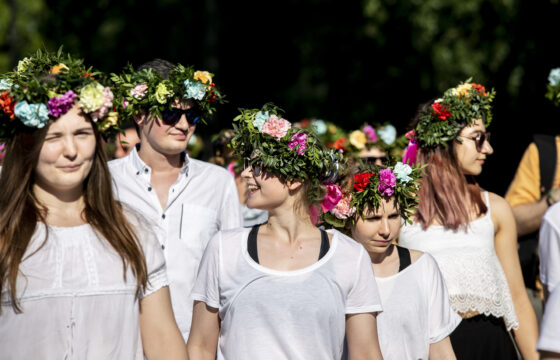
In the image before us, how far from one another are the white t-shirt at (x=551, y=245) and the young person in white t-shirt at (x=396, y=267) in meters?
1.46

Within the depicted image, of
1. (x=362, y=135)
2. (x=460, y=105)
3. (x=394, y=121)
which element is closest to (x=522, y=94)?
(x=394, y=121)

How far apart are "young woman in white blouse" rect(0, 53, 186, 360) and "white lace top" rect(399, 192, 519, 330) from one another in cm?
246

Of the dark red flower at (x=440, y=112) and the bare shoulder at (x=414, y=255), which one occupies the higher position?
the dark red flower at (x=440, y=112)

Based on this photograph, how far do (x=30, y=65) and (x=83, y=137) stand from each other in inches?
27.8

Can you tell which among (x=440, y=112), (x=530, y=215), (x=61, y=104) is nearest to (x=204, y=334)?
(x=61, y=104)

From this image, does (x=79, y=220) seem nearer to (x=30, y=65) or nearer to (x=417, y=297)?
(x=30, y=65)

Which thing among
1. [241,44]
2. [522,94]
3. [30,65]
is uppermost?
[241,44]

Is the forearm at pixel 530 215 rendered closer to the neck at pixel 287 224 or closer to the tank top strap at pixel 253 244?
the neck at pixel 287 224

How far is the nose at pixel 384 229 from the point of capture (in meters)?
5.02

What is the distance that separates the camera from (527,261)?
728cm

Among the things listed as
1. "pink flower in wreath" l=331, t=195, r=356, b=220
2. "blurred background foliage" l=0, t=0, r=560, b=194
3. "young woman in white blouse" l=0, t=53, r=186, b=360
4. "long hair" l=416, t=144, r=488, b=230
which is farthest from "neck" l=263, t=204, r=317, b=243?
"blurred background foliage" l=0, t=0, r=560, b=194

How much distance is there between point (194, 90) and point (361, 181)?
1.42 meters

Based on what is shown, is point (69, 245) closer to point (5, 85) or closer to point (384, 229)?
point (5, 85)

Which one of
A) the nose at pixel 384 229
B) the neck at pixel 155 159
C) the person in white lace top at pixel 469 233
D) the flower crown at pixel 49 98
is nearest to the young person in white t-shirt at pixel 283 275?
the nose at pixel 384 229
